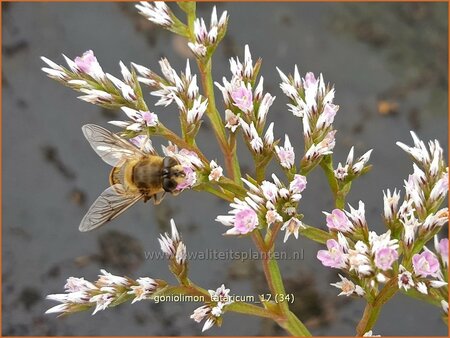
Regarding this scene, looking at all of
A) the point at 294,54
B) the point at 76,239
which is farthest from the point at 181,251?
the point at 294,54

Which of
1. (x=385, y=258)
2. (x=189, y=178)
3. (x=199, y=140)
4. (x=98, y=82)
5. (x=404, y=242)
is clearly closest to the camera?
(x=385, y=258)

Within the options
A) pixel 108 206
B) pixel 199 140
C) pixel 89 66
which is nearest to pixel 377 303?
pixel 108 206

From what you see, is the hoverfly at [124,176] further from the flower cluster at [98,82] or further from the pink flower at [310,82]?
the pink flower at [310,82]

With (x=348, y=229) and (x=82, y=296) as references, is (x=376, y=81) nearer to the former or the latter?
(x=348, y=229)

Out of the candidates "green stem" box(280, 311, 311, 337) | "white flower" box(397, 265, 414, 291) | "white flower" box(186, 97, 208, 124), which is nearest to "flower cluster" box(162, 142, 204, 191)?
"white flower" box(186, 97, 208, 124)

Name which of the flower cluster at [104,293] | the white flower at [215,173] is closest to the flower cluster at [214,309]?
the flower cluster at [104,293]

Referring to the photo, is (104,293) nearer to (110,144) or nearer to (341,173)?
(110,144)
